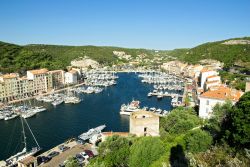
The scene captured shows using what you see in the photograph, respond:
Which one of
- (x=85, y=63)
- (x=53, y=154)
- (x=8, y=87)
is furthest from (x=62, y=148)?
(x=85, y=63)

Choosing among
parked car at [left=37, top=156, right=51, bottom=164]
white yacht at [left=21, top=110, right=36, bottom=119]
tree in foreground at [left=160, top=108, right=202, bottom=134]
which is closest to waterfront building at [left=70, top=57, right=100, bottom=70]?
white yacht at [left=21, top=110, right=36, bottom=119]

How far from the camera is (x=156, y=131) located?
2481cm

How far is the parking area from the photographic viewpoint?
23927mm

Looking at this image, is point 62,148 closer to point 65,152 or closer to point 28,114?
point 65,152

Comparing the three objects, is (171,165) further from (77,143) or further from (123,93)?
(123,93)

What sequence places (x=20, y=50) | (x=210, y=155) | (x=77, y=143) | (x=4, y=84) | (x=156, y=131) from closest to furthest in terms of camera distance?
1. (x=210, y=155)
2. (x=156, y=131)
3. (x=77, y=143)
4. (x=4, y=84)
5. (x=20, y=50)

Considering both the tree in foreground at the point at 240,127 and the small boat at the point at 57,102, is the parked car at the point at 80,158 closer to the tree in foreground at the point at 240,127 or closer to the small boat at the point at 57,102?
the tree in foreground at the point at 240,127

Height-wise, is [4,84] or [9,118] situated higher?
[4,84]

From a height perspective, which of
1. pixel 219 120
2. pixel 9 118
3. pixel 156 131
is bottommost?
pixel 9 118

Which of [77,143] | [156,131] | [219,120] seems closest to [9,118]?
[77,143]

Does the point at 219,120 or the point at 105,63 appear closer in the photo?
the point at 219,120

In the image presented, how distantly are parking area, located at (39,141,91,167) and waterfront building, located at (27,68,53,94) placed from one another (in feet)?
111

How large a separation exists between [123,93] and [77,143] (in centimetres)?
3356

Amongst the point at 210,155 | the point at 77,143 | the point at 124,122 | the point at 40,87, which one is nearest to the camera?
the point at 210,155
